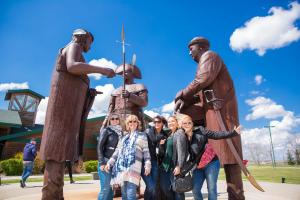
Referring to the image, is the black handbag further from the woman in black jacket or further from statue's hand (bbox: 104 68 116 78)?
statue's hand (bbox: 104 68 116 78)

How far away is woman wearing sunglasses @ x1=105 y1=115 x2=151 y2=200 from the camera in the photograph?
11.4 ft

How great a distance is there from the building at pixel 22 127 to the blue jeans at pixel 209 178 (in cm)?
1720

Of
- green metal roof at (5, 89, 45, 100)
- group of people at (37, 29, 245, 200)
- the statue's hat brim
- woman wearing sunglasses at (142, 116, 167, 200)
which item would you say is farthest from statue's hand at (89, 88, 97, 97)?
green metal roof at (5, 89, 45, 100)

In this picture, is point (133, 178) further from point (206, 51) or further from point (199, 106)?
point (206, 51)

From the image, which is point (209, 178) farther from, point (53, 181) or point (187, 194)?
point (187, 194)

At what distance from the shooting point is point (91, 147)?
23031 millimetres

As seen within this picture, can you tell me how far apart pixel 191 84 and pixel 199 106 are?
41cm

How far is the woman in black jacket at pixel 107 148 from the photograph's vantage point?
153 inches

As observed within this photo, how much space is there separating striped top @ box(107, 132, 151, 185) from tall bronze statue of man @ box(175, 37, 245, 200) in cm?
79

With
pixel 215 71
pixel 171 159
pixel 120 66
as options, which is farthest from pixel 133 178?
pixel 120 66

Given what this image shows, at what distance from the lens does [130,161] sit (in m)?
3.57

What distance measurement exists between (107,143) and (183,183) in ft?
4.45

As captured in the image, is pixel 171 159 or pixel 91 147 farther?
pixel 91 147

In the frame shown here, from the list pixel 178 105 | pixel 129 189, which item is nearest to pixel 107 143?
pixel 129 189
